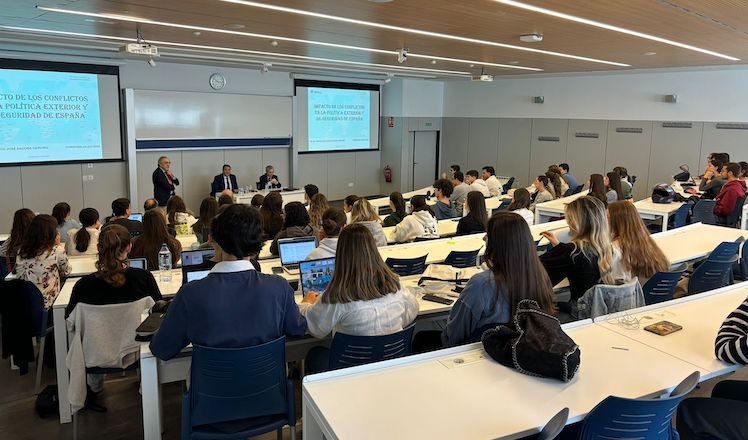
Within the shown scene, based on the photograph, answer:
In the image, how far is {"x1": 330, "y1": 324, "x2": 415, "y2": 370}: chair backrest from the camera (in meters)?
2.85

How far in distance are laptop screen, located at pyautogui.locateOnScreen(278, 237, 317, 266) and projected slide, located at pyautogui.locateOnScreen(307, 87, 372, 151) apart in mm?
9206

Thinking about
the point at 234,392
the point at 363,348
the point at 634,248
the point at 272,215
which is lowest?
the point at 234,392

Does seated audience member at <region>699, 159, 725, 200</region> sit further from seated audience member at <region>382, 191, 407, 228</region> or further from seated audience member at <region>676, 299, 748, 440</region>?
seated audience member at <region>676, 299, 748, 440</region>

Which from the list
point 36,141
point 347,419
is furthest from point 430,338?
point 36,141

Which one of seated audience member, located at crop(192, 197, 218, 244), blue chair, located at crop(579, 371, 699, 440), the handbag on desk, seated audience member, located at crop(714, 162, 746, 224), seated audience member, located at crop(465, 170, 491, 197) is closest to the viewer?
blue chair, located at crop(579, 371, 699, 440)

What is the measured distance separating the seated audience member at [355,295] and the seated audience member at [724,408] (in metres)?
1.49

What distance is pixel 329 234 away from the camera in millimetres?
4465

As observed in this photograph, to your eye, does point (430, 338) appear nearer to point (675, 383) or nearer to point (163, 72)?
point (675, 383)

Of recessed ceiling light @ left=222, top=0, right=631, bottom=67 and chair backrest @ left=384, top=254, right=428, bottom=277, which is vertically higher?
recessed ceiling light @ left=222, top=0, right=631, bottom=67

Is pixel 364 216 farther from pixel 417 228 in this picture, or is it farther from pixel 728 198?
pixel 728 198

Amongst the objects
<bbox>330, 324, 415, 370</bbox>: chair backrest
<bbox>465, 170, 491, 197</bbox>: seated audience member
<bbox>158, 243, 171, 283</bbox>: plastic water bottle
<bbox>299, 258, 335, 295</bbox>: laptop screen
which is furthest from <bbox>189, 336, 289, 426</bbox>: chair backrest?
<bbox>465, 170, 491, 197</bbox>: seated audience member

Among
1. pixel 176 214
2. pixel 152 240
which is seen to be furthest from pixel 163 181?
pixel 152 240

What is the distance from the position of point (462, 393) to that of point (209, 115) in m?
10.6

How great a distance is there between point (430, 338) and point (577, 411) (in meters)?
1.66
